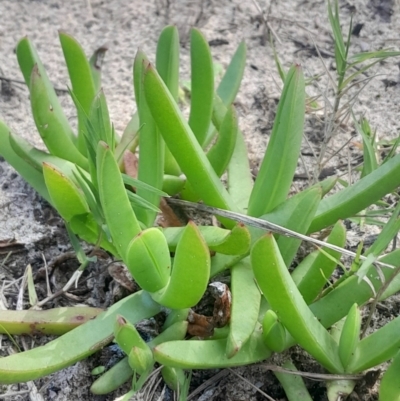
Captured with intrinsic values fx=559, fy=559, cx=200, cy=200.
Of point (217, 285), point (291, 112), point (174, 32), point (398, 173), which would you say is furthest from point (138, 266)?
point (174, 32)

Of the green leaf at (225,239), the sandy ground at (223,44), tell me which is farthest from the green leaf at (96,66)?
the green leaf at (225,239)

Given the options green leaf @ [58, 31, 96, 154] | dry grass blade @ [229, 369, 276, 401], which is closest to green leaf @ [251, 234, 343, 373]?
dry grass blade @ [229, 369, 276, 401]

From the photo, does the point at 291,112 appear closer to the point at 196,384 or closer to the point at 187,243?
the point at 187,243

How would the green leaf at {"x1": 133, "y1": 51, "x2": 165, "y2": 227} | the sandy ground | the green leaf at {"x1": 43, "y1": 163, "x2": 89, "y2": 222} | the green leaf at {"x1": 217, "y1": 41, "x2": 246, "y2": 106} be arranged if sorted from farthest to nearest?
1. the sandy ground
2. the green leaf at {"x1": 217, "y1": 41, "x2": 246, "y2": 106}
3. the green leaf at {"x1": 133, "y1": 51, "x2": 165, "y2": 227}
4. the green leaf at {"x1": 43, "y1": 163, "x2": 89, "y2": 222}

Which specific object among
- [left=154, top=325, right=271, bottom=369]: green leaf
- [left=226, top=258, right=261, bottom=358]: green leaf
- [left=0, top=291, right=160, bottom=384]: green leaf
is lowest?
[left=0, top=291, right=160, bottom=384]: green leaf

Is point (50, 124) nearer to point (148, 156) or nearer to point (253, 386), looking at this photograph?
point (148, 156)

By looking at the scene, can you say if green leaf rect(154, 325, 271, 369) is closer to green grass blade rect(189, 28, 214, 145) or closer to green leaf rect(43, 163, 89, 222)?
green leaf rect(43, 163, 89, 222)
